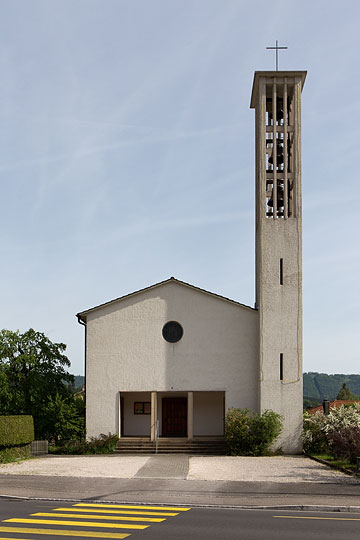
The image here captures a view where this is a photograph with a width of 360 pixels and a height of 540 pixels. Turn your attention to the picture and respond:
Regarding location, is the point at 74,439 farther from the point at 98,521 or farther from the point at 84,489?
the point at 98,521

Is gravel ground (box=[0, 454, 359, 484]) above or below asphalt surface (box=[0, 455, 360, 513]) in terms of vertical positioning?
below

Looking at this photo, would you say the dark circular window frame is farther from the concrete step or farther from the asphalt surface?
the asphalt surface

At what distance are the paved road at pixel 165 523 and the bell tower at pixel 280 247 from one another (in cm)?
1569

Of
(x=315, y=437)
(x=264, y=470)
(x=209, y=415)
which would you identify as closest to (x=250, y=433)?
(x=315, y=437)

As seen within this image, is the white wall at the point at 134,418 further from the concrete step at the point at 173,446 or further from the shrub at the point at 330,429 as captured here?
the shrub at the point at 330,429

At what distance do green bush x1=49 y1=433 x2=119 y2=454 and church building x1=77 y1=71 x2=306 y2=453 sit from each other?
22.0 inches

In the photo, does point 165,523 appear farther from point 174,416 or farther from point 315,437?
point 174,416

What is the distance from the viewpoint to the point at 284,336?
1208 inches

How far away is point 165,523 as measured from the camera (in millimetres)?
12867

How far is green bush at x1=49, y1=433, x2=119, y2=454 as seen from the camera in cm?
3034

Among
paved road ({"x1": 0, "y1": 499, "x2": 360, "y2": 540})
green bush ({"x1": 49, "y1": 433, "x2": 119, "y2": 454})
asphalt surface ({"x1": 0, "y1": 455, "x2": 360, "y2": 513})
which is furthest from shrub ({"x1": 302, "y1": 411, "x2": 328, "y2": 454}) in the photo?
paved road ({"x1": 0, "y1": 499, "x2": 360, "y2": 540})

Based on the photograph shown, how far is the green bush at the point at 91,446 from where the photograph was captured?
1195 inches

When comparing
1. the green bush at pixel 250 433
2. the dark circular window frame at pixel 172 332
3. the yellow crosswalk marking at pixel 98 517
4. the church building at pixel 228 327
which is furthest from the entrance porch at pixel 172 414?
the yellow crosswalk marking at pixel 98 517

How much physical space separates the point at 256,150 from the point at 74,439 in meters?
16.8
